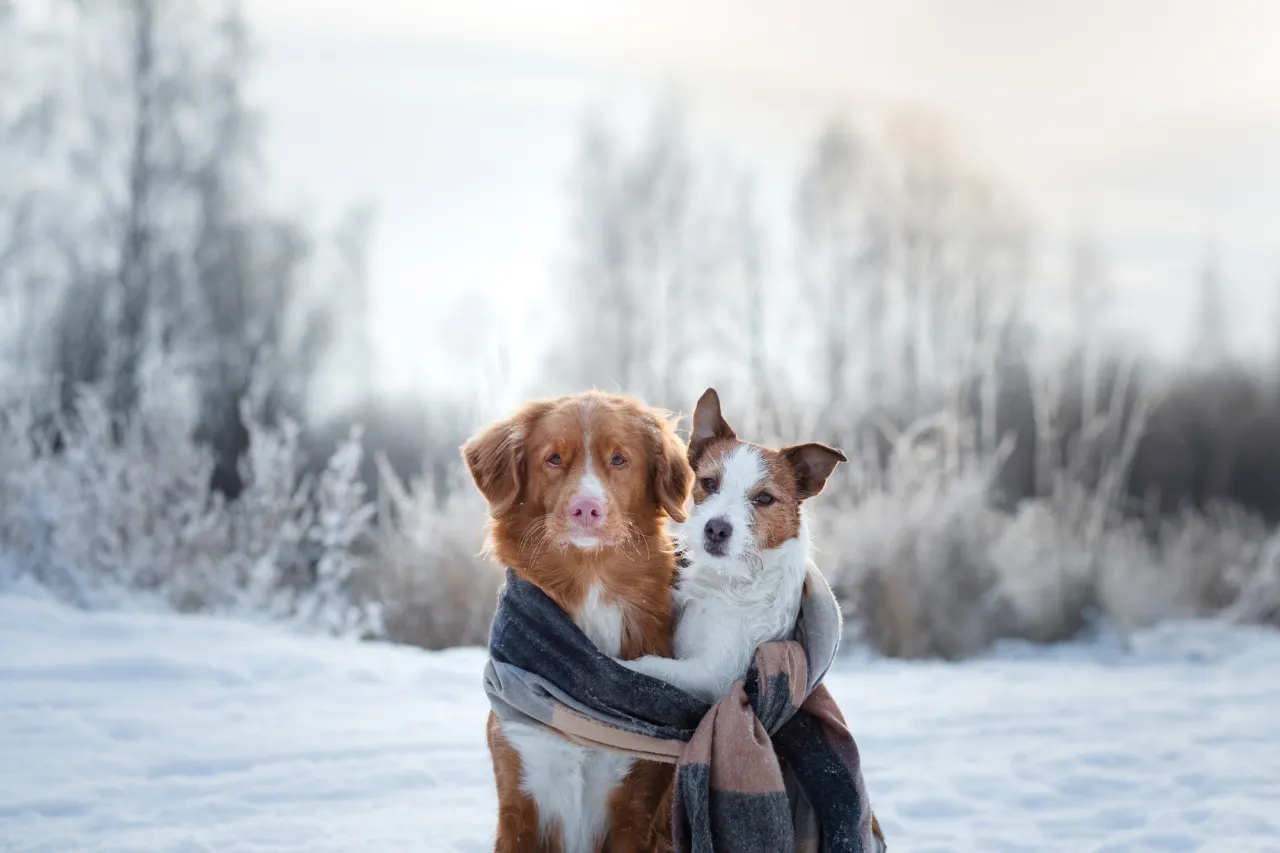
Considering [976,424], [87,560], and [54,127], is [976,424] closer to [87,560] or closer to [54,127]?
[87,560]

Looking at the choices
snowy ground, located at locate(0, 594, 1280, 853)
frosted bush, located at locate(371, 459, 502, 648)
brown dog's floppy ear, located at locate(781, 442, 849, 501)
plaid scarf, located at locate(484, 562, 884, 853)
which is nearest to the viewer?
plaid scarf, located at locate(484, 562, 884, 853)

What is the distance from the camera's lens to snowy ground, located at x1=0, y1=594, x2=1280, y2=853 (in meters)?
4.64

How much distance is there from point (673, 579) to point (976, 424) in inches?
429

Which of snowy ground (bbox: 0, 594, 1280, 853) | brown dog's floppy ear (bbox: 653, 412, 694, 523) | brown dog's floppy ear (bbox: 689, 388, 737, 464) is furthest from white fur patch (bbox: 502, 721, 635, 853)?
snowy ground (bbox: 0, 594, 1280, 853)

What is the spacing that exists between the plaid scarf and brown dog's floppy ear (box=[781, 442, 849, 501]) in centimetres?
34

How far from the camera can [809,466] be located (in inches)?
139

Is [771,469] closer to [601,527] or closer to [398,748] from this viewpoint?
[601,527]

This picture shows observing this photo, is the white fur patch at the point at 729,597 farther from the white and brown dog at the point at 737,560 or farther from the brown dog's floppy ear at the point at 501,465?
the brown dog's floppy ear at the point at 501,465

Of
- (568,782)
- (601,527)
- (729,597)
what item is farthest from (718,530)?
(568,782)

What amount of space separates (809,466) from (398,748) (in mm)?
3101

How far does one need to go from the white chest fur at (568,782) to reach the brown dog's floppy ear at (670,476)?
730mm

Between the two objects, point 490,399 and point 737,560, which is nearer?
point 737,560

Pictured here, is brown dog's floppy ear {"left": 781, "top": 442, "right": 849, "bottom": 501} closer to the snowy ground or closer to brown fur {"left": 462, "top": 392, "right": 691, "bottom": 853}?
brown fur {"left": 462, "top": 392, "right": 691, "bottom": 853}

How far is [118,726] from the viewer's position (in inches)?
217
